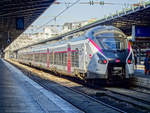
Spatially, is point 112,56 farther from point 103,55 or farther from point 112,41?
point 112,41

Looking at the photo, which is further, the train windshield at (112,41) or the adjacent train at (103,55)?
the train windshield at (112,41)

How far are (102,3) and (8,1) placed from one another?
7.78 m

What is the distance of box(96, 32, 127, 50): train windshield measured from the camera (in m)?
16.1

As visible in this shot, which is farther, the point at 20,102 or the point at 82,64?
the point at 82,64

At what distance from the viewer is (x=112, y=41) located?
16.3 m

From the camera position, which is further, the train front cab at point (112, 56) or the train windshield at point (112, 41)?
the train windshield at point (112, 41)

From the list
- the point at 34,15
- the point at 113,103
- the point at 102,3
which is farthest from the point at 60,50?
the point at 113,103

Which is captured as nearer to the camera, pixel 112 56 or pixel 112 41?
pixel 112 56

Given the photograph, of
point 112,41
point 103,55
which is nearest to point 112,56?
point 103,55

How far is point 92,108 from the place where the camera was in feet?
35.0

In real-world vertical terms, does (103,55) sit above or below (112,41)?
below

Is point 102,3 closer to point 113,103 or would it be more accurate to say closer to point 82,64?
point 82,64

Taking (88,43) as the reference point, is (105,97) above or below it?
below

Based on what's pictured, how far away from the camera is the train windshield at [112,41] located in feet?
52.7
